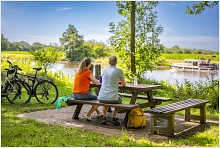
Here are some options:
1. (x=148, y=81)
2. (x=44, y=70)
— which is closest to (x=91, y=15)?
(x=44, y=70)

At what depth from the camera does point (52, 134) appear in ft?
16.6

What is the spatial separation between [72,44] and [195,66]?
19.9 feet

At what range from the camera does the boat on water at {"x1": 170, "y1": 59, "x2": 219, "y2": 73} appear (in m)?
13.0

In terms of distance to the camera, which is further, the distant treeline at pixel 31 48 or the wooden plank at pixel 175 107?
the distant treeline at pixel 31 48

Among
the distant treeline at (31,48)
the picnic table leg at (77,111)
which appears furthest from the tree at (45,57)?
the picnic table leg at (77,111)

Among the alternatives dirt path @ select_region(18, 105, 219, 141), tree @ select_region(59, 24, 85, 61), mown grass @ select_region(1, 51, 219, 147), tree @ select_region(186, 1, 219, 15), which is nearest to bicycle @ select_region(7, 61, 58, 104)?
dirt path @ select_region(18, 105, 219, 141)

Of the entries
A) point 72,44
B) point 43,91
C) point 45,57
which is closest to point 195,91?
point 43,91

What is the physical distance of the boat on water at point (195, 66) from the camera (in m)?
13.0

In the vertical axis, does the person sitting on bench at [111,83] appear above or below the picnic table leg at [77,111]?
above

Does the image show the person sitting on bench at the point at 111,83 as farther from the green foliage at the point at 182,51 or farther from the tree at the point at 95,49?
the tree at the point at 95,49

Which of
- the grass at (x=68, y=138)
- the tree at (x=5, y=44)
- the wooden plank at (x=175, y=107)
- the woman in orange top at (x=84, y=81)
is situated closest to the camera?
the grass at (x=68, y=138)

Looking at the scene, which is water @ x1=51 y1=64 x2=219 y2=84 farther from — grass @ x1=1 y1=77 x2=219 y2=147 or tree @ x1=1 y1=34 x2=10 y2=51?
grass @ x1=1 y1=77 x2=219 y2=147

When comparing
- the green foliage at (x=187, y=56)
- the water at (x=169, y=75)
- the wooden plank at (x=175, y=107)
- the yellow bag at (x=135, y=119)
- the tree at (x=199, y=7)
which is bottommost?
the yellow bag at (x=135, y=119)

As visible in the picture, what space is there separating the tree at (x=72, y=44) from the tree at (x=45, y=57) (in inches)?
73.5
